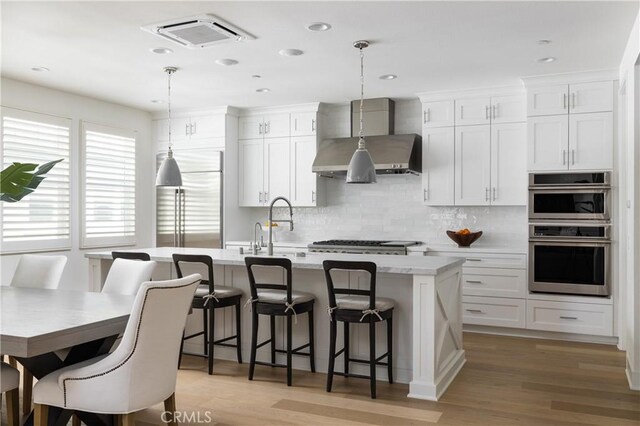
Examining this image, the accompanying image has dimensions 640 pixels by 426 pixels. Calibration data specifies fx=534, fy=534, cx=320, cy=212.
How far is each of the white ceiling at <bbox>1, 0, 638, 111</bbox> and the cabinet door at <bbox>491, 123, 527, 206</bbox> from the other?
54cm

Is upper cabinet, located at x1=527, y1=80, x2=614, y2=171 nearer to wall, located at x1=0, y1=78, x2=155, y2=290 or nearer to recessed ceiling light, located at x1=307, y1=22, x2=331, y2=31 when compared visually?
recessed ceiling light, located at x1=307, y1=22, x2=331, y2=31

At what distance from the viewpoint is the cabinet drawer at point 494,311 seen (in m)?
5.45

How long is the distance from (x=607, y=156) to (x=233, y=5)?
12.5ft

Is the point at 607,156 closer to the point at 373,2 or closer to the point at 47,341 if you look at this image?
the point at 373,2

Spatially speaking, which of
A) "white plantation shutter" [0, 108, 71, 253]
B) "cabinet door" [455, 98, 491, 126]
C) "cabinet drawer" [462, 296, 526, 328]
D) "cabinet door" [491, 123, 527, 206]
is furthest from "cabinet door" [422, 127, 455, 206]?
"white plantation shutter" [0, 108, 71, 253]

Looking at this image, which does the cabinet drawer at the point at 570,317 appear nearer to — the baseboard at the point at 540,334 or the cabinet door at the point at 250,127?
the baseboard at the point at 540,334

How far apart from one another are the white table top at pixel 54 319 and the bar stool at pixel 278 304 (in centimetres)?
99

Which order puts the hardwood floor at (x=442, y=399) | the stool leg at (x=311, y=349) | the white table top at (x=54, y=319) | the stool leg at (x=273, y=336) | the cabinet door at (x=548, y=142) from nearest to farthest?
1. the white table top at (x=54, y=319)
2. the hardwood floor at (x=442, y=399)
3. the stool leg at (x=311, y=349)
4. the stool leg at (x=273, y=336)
5. the cabinet door at (x=548, y=142)

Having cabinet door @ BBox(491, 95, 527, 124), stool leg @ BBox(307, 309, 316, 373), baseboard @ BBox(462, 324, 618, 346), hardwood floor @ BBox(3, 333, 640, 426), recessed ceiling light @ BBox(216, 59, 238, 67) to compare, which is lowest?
hardwood floor @ BBox(3, 333, 640, 426)

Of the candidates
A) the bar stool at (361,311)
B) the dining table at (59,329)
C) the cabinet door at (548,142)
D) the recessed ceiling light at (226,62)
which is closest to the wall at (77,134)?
the recessed ceiling light at (226,62)

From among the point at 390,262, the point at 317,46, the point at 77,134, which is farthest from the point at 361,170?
the point at 77,134

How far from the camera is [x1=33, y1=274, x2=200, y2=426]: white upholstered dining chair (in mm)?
2346

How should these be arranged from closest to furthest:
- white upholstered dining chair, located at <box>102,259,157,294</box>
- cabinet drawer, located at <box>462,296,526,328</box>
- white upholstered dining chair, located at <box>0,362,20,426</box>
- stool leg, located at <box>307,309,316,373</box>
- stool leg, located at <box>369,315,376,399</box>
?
white upholstered dining chair, located at <box>0,362,20,426</box>, white upholstered dining chair, located at <box>102,259,157,294</box>, stool leg, located at <box>369,315,376,399</box>, stool leg, located at <box>307,309,316,373</box>, cabinet drawer, located at <box>462,296,526,328</box>

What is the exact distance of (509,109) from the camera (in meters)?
5.74
